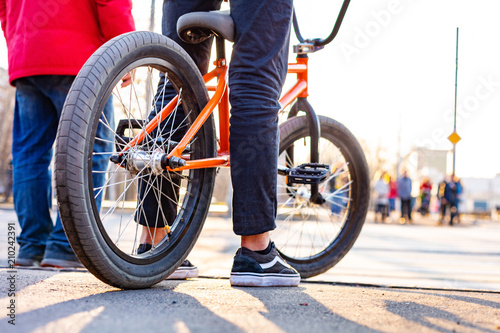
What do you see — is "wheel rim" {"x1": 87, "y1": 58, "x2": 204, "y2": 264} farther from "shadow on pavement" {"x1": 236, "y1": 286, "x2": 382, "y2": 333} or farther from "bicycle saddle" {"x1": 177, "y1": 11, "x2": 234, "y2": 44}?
"shadow on pavement" {"x1": 236, "y1": 286, "x2": 382, "y2": 333}

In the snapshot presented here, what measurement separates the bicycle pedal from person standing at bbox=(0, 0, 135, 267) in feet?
3.08

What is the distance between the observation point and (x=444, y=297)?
6.27 ft

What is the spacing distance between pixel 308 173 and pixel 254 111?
28.8 inches

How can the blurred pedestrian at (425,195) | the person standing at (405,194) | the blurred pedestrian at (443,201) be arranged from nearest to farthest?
the person standing at (405,194) < the blurred pedestrian at (443,201) < the blurred pedestrian at (425,195)

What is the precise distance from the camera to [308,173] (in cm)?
262

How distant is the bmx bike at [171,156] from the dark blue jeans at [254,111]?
9 cm

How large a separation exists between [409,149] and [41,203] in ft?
148

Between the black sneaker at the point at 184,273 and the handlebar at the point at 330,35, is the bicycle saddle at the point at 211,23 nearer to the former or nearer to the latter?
the handlebar at the point at 330,35

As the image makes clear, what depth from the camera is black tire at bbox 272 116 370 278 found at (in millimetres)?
2762

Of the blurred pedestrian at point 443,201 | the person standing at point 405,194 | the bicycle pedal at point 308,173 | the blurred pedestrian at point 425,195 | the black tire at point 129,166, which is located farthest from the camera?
the blurred pedestrian at point 425,195

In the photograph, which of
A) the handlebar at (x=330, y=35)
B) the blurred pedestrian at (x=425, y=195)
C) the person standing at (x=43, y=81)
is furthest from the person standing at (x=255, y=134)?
the blurred pedestrian at (x=425, y=195)

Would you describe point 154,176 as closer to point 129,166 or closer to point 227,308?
point 129,166

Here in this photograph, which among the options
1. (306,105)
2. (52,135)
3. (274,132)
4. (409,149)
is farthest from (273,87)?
(409,149)

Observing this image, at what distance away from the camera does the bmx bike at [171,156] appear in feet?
5.14
